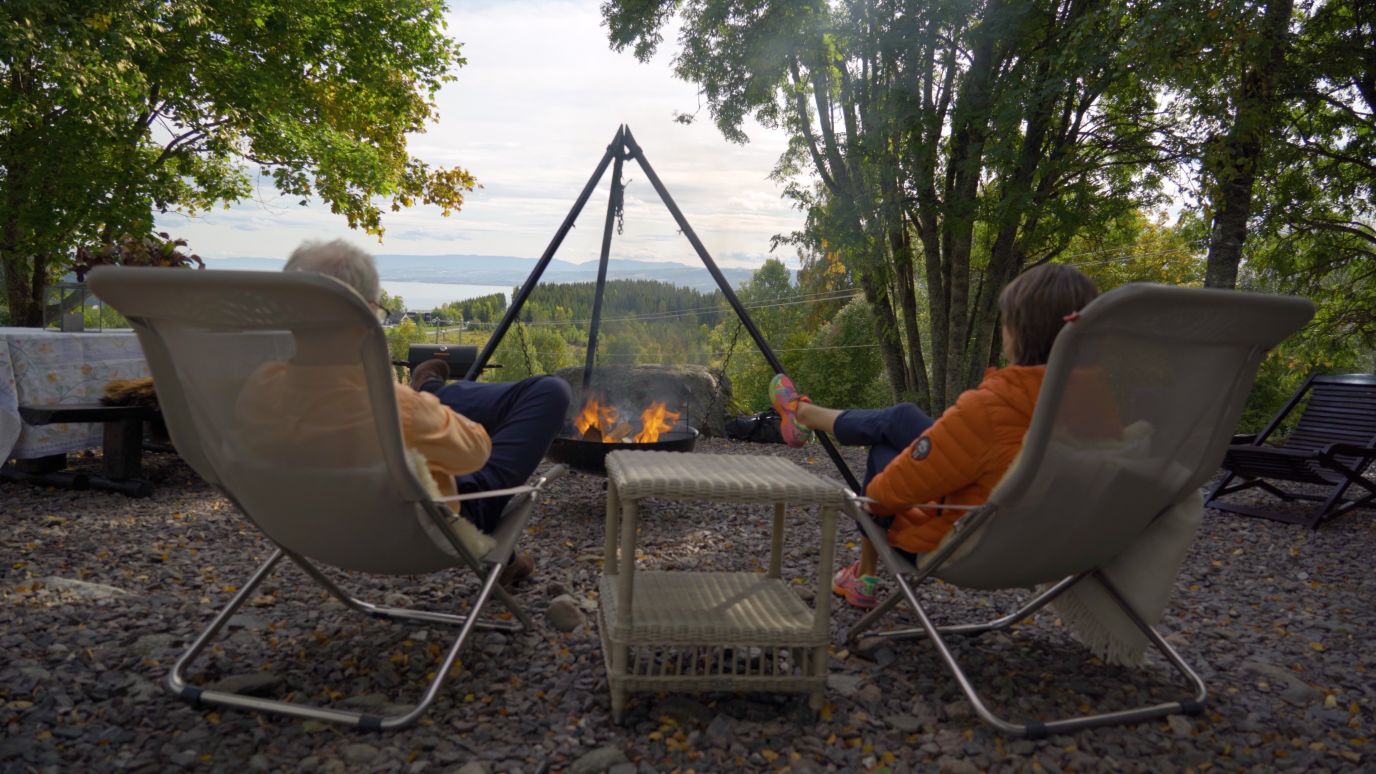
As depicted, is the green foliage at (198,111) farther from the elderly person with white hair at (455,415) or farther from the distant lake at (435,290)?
the elderly person with white hair at (455,415)

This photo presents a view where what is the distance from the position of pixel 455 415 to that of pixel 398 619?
763 mm

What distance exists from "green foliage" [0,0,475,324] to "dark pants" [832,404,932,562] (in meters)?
8.16

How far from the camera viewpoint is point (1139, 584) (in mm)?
2270

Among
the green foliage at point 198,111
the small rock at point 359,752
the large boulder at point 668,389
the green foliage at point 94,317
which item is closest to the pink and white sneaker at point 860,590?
the small rock at point 359,752

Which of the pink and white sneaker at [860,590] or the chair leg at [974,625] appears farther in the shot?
the pink and white sneaker at [860,590]

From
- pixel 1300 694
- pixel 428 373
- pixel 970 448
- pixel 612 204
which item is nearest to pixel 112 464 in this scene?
pixel 428 373

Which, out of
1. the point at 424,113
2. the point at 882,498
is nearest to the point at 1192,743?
the point at 882,498

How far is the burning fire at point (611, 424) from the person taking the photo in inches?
177

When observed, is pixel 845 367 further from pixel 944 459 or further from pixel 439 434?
pixel 439 434

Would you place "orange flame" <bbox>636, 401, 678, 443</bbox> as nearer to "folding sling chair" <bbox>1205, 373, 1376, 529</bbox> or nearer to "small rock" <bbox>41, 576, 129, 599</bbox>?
"small rock" <bbox>41, 576, 129, 599</bbox>

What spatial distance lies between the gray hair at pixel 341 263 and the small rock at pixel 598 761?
1200mm

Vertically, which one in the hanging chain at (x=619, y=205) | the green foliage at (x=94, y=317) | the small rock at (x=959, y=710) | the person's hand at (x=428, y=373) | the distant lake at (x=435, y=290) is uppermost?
the hanging chain at (x=619, y=205)

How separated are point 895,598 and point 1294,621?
5.65ft

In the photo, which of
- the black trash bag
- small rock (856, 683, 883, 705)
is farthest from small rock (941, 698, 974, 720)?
the black trash bag
